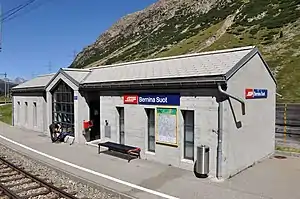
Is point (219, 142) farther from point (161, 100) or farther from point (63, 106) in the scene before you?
point (63, 106)

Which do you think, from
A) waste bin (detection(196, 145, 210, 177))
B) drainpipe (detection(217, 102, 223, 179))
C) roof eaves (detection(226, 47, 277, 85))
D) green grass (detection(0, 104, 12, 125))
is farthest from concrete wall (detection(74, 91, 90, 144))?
green grass (detection(0, 104, 12, 125))

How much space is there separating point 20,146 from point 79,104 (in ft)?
13.3

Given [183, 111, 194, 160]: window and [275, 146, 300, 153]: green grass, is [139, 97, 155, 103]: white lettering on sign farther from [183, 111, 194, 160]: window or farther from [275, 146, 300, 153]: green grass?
[275, 146, 300, 153]: green grass

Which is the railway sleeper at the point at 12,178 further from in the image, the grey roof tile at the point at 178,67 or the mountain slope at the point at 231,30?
the mountain slope at the point at 231,30

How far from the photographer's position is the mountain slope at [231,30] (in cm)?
3351

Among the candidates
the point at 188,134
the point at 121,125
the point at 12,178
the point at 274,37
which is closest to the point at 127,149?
the point at 121,125

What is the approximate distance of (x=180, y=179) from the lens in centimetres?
1001

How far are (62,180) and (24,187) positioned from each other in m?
1.23

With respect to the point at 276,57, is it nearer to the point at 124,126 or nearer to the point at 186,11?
the point at 124,126

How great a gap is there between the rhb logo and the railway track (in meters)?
6.89

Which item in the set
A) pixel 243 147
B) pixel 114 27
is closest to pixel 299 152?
pixel 243 147

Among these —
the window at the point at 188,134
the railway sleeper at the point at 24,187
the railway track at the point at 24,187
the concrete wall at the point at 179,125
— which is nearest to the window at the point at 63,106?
the concrete wall at the point at 179,125

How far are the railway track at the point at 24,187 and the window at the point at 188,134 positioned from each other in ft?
14.6

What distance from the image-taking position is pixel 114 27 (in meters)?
157
